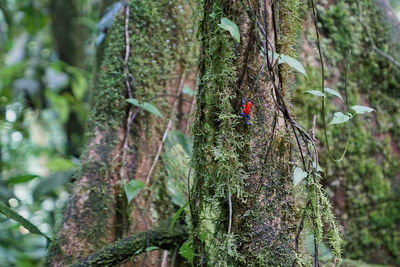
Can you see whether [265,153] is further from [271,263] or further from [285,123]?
[271,263]

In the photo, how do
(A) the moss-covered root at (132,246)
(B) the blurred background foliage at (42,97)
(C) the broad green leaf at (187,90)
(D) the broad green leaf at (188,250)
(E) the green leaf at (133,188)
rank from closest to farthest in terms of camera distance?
1. (D) the broad green leaf at (188,250)
2. (A) the moss-covered root at (132,246)
3. (E) the green leaf at (133,188)
4. (C) the broad green leaf at (187,90)
5. (B) the blurred background foliage at (42,97)

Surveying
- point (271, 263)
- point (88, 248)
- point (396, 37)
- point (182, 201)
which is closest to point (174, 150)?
point (182, 201)

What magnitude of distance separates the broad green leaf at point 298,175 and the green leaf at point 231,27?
1.21 feet

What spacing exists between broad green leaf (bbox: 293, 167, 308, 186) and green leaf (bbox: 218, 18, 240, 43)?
37 centimetres

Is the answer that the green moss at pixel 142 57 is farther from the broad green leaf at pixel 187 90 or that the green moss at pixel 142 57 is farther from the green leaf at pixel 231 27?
the green leaf at pixel 231 27

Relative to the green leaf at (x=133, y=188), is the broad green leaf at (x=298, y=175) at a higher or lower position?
lower

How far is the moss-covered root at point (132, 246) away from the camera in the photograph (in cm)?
138

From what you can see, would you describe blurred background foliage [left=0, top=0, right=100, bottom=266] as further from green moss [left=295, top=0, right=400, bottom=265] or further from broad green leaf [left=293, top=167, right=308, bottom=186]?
broad green leaf [left=293, top=167, right=308, bottom=186]

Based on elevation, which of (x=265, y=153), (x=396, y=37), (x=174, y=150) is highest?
(x=396, y=37)

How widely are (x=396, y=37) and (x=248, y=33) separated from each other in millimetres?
1704

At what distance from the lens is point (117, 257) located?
1393 mm

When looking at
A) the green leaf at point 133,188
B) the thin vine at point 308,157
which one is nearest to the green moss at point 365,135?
the green leaf at point 133,188

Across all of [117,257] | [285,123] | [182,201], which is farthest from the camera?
[182,201]

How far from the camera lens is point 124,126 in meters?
1.90
